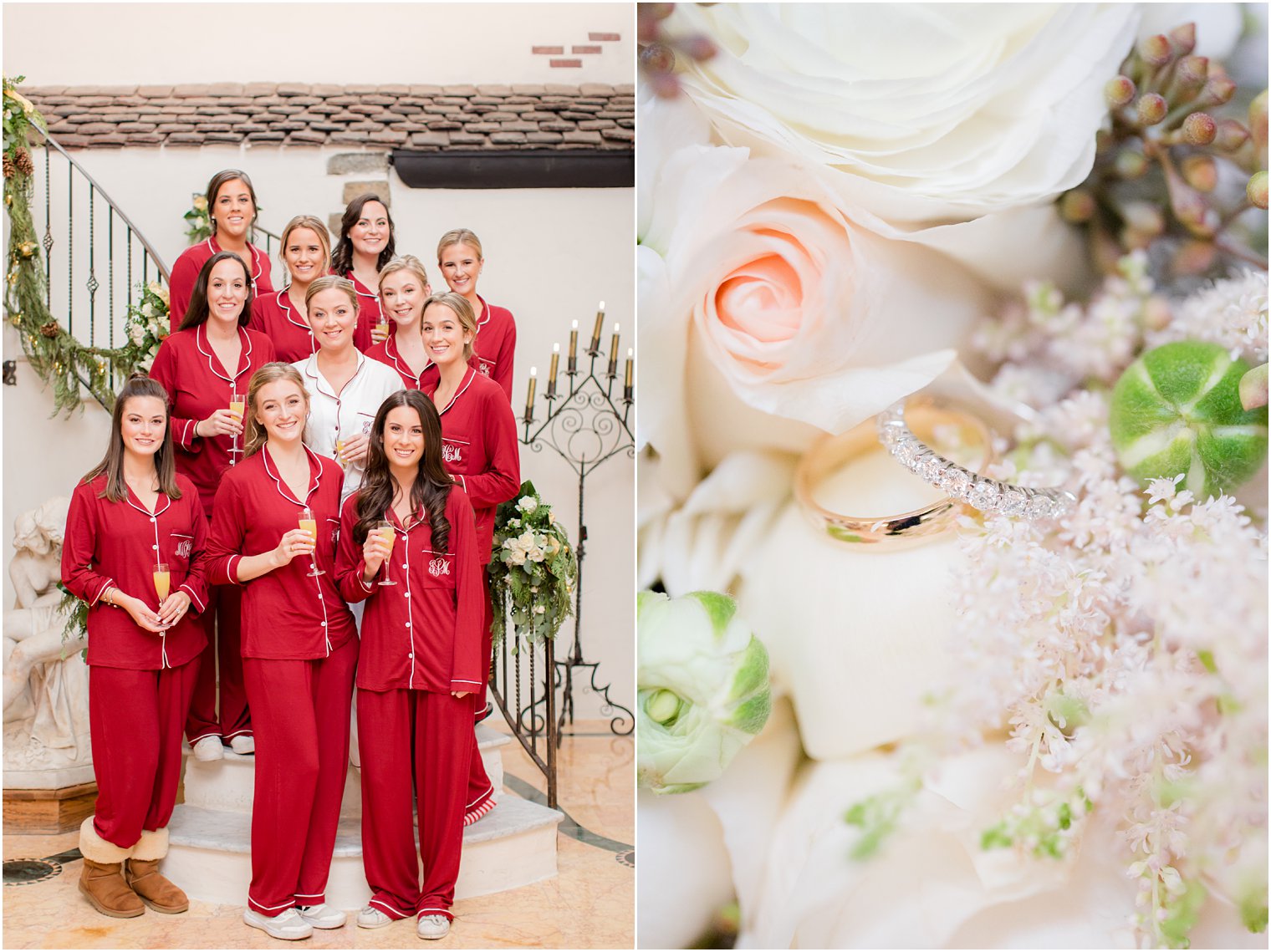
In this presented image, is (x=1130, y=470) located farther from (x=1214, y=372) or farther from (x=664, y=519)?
(x=664, y=519)

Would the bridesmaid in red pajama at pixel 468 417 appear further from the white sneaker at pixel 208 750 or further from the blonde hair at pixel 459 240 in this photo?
the white sneaker at pixel 208 750

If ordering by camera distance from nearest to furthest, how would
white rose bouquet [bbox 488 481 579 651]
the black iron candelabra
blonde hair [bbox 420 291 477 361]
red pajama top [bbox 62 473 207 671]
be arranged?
red pajama top [bbox 62 473 207 671] → blonde hair [bbox 420 291 477 361] → white rose bouquet [bbox 488 481 579 651] → the black iron candelabra

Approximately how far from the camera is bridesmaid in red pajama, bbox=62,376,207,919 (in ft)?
9.71

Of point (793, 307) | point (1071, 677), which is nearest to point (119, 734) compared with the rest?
point (793, 307)

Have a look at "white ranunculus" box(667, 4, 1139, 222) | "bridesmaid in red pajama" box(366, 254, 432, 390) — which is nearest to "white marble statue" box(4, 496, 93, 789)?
"bridesmaid in red pajama" box(366, 254, 432, 390)

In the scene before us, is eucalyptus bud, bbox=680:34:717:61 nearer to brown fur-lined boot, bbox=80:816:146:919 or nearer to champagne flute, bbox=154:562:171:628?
champagne flute, bbox=154:562:171:628

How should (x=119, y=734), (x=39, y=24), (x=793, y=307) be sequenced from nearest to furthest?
(x=793, y=307) → (x=119, y=734) → (x=39, y=24)

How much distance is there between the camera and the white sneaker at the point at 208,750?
3.25 m

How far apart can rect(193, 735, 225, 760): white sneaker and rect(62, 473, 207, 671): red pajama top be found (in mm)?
359

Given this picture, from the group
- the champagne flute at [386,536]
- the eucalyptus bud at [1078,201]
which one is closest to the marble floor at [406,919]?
the champagne flute at [386,536]

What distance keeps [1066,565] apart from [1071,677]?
0.21 metres

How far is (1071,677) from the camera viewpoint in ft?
6.73

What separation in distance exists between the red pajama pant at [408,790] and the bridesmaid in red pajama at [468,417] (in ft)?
0.38

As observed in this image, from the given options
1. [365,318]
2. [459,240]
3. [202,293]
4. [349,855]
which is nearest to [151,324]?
[202,293]
